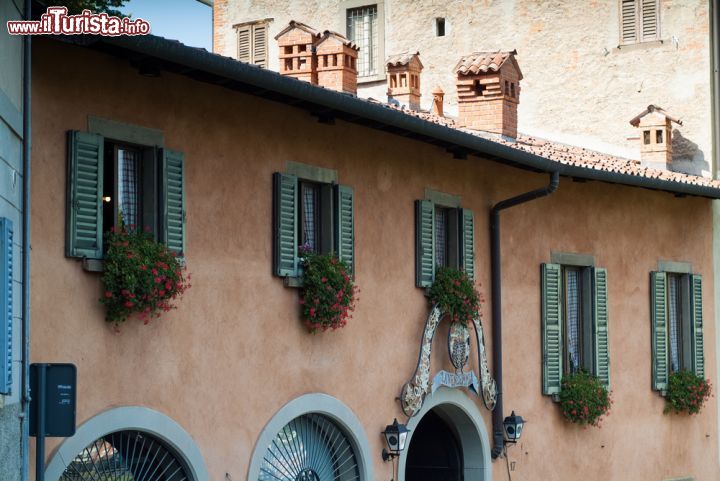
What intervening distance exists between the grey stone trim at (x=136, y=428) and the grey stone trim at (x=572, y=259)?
667 cm

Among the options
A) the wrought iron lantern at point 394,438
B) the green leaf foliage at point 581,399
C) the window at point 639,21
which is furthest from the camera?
the window at point 639,21

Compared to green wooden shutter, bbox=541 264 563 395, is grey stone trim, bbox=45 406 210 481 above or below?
below

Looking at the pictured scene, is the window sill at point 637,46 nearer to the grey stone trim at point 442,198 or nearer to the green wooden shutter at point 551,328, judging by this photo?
the green wooden shutter at point 551,328

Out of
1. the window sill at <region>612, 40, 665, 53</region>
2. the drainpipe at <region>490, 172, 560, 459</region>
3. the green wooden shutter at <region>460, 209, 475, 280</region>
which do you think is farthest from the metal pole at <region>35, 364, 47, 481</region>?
the window sill at <region>612, 40, 665, 53</region>

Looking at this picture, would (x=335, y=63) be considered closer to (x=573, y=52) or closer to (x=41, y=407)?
(x=573, y=52)

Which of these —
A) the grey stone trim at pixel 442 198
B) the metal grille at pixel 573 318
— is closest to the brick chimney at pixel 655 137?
the metal grille at pixel 573 318

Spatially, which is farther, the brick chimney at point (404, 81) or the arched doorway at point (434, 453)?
the brick chimney at point (404, 81)

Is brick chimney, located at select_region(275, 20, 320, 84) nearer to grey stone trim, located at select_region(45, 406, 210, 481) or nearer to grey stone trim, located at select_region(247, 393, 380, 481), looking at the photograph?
grey stone trim, located at select_region(247, 393, 380, 481)

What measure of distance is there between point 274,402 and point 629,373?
708cm

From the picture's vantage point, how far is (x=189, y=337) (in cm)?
1091

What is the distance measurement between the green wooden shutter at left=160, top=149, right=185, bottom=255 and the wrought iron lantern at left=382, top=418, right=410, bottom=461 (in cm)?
346

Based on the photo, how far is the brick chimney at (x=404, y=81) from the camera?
19953 millimetres

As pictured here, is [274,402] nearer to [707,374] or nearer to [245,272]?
[245,272]

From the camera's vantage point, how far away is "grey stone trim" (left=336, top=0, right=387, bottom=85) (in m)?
23.9
